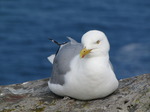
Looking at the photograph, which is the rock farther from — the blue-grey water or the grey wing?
the blue-grey water

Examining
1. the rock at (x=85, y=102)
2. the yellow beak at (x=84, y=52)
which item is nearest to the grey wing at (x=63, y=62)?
the rock at (x=85, y=102)

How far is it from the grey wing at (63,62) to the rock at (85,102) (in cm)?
22

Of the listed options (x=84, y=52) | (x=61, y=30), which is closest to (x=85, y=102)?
(x=84, y=52)

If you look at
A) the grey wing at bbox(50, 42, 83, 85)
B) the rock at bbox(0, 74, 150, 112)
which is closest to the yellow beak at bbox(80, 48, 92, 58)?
the grey wing at bbox(50, 42, 83, 85)

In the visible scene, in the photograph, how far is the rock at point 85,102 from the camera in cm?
443

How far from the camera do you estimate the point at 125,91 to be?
487 centimetres

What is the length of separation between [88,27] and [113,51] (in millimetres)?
1248

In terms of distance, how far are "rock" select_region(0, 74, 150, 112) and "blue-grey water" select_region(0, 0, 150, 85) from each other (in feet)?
17.9

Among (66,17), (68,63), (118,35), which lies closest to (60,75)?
(68,63)

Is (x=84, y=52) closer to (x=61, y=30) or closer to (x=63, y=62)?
(x=63, y=62)

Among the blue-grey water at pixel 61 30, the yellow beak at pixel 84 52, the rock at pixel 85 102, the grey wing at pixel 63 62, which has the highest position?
the blue-grey water at pixel 61 30

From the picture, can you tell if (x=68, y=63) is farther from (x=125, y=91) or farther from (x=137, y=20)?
(x=137, y=20)

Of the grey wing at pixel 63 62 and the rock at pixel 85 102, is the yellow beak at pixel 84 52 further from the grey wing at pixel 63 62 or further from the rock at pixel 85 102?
the rock at pixel 85 102

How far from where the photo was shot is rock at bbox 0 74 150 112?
4.43 m
